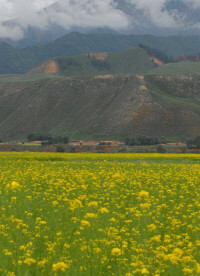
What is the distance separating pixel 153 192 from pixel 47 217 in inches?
219

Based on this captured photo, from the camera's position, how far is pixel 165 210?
43.0 feet

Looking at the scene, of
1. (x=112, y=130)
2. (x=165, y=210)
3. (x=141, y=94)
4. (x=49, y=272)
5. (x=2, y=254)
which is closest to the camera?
(x=49, y=272)

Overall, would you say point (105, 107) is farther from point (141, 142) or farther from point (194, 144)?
point (194, 144)

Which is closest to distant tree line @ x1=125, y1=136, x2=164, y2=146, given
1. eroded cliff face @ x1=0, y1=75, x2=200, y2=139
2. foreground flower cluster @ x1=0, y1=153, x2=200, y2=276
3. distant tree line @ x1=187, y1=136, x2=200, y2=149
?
distant tree line @ x1=187, y1=136, x2=200, y2=149

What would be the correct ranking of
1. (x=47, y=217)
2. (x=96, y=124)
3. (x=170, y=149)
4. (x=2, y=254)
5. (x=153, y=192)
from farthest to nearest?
(x=96, y=124)
(x=170, y=149)
(x=153, y=192)
(x=47, y=217)
(x=2, y=254)

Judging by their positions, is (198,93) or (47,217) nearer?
(47,217)

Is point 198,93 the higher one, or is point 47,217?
point 198,93

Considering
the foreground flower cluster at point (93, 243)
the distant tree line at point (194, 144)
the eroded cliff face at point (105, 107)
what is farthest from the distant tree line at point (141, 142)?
the foreground flower cluster at point (93, 243)

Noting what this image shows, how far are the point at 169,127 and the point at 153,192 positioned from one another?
96910mm

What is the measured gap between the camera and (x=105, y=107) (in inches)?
5039

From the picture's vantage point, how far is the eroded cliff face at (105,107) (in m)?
113

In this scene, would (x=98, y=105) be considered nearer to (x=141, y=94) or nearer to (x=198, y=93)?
(x=141, y=94)

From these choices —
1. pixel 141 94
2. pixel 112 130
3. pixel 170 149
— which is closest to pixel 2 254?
pixel 170 149

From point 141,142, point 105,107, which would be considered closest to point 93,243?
point 141,142
